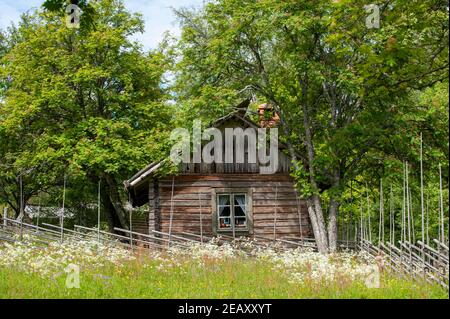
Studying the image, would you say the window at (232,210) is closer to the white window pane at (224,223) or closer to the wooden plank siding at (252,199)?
the white window pane at (224,223)

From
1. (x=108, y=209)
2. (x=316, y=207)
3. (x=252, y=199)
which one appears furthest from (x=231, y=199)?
(x=108, y=209)

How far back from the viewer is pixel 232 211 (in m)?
19.0

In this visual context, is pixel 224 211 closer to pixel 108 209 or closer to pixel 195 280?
pixel 108 209

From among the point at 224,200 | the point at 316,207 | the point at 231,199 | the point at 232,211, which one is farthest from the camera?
the point at 224,200

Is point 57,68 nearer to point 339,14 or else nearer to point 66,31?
point 66,31

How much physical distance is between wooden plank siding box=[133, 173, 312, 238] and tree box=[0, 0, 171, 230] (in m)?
2.27

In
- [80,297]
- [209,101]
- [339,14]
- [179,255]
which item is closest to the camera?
[80,297]

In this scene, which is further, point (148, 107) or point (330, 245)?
point (148, 107)

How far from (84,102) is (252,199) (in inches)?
371

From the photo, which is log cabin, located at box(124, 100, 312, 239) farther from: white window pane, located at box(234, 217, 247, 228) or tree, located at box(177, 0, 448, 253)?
tree, located at box(177, 0, 448, 253)

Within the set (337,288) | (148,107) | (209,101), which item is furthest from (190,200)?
(337,288)

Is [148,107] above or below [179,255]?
above

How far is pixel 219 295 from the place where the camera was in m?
9.00
